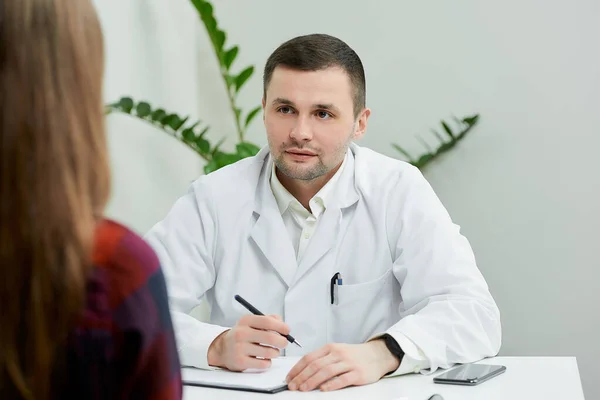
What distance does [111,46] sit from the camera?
3398 millimetres

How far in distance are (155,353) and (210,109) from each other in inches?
138

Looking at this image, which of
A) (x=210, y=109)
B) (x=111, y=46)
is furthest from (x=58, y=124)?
(x=210, y=109)

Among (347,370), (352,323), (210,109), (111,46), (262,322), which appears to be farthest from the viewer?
(210,109)

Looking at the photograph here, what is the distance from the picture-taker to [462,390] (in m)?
1.65

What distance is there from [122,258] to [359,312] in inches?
61.5

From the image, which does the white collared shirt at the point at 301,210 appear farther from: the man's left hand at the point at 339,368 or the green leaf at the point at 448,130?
the green leaf at the point at 448,130

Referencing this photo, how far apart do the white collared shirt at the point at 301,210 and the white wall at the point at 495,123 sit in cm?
120

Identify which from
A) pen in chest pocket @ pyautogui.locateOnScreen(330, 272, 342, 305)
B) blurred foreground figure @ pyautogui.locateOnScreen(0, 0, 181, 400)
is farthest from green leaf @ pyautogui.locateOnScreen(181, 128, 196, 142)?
blurred foreground figure @ pyautogui.locateOnScreen(0, 0, 181, 400)

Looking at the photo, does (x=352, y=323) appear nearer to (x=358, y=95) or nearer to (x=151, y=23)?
(x=358, y=95)

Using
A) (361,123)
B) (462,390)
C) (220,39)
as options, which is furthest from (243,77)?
(462,390)

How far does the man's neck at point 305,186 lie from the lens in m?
2.41

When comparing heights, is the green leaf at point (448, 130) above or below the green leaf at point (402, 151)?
above

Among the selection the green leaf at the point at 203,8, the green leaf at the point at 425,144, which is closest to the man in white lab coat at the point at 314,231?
the green leaf at the point at 425,144

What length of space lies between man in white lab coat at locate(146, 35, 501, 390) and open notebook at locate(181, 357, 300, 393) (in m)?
0.23
